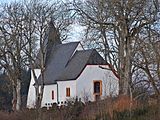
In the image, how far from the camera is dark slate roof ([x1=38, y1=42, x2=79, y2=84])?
65.2m

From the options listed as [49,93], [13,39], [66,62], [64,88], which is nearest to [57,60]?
[66,62]

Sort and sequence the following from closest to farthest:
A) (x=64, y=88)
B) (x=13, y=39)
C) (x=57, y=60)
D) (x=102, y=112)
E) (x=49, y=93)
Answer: (x=102, y=112) < (x=13, y=39) < (x=64, y=88) < (x=49, y=93) < (x=57, y=60)

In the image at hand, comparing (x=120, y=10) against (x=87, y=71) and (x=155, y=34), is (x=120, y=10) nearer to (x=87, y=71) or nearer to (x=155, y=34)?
(x=155, y=34)

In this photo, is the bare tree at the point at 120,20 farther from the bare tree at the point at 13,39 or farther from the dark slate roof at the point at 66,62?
the dark slate roof at the point at 66,62

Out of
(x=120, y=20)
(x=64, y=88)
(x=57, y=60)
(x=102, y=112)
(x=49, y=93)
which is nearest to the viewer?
(x=102, y=112)

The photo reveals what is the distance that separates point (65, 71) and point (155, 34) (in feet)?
119

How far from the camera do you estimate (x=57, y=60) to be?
6819 cm

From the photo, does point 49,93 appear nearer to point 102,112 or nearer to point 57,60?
point 57,60

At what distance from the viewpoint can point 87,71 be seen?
59.4m

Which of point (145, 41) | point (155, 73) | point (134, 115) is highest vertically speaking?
point (145, 41)

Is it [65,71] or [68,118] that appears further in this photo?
[65,71]

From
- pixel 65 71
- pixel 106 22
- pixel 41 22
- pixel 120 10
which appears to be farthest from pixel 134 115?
pixel 65 71

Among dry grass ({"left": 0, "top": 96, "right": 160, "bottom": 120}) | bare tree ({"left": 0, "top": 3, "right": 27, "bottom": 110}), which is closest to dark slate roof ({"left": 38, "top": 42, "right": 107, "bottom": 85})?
bare tree ({"left": 0, "top": 3, "right": 27, "bottom": 110})

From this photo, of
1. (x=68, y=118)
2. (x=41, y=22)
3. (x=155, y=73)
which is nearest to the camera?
(x=68, y=118)
